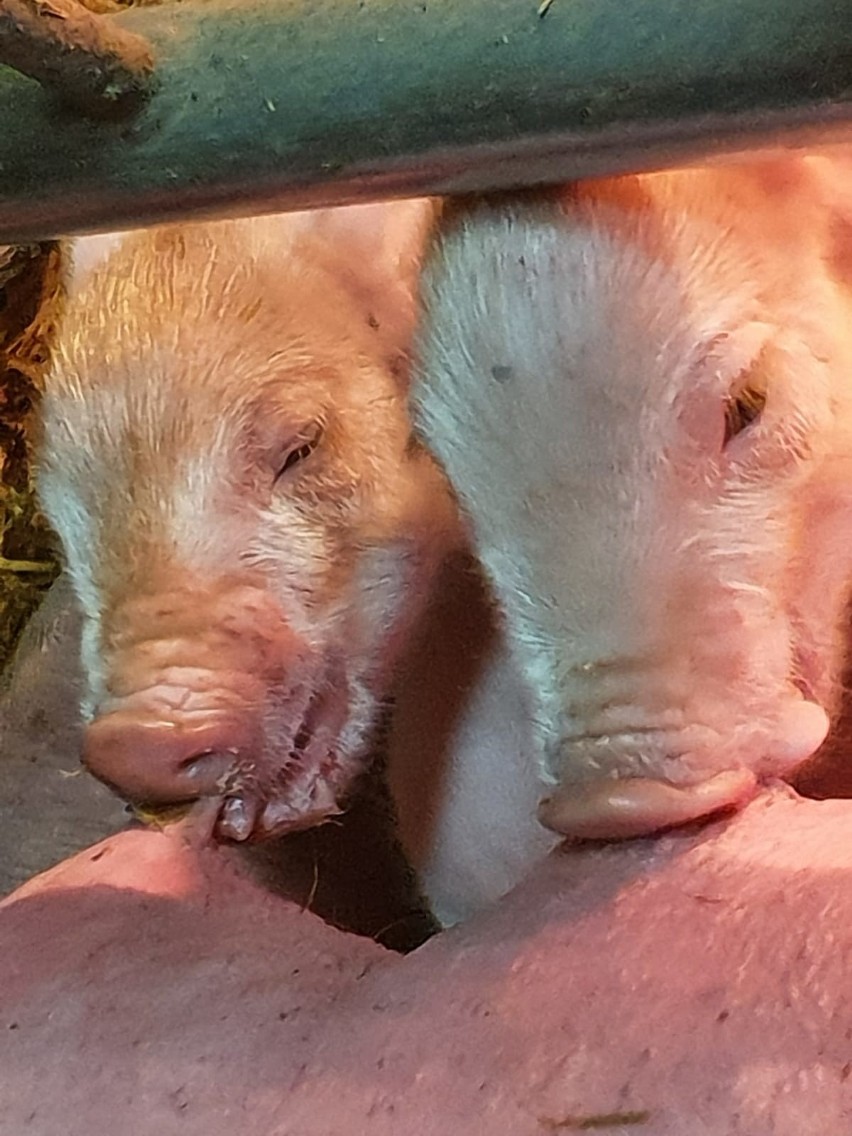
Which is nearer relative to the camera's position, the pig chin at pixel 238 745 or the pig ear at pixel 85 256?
the pig chin at pixel 238 745

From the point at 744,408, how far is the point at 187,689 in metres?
0.48

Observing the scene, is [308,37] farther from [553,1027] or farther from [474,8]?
[553,1027]

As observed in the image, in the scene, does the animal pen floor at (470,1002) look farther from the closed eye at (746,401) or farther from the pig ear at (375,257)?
the pig ear at (375,257)

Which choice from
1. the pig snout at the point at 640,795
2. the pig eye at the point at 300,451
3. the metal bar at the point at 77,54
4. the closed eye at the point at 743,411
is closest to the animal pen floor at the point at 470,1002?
the pig snout at the point at 640,795

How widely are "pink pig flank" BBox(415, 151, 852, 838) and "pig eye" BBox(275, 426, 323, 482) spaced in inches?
9.3

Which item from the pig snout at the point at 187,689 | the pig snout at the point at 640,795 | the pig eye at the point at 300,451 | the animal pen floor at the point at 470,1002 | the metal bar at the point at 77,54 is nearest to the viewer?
the metal bar at the point at 77,54

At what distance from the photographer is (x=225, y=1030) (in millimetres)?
999

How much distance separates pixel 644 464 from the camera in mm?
1146

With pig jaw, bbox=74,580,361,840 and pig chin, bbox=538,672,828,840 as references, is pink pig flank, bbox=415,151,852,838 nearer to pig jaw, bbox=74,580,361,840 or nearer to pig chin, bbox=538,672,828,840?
pig chin, bbox=538,672,828,840

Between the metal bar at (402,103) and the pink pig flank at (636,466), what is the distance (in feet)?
0.64

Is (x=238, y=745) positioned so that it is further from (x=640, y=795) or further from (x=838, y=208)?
(x=838, y=208)

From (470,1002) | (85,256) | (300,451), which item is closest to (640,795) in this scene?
(470,1002)

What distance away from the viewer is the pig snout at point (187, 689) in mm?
1304

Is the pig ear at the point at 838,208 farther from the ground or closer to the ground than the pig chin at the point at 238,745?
farther from the ground
